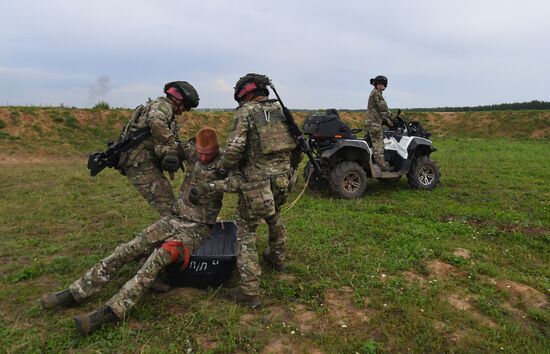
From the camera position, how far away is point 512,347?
122 inches

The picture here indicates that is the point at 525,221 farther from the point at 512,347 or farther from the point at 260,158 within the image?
the point at 260,158

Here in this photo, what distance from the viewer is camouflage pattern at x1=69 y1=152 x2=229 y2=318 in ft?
11.2

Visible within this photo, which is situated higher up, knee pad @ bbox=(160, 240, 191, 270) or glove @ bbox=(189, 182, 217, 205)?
glove @ bbox=(189, 182, 217, 205)

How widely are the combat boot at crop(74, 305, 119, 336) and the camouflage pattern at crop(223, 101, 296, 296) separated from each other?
1098 mm

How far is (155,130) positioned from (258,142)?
1110mm

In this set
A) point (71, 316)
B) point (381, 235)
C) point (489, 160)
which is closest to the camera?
point (71, 316)

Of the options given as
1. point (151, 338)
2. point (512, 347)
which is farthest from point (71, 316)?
point (512, 347)

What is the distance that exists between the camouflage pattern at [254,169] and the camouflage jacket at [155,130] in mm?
810

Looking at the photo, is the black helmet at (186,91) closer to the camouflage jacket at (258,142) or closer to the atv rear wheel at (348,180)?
the camouflage jacket at (258,142)

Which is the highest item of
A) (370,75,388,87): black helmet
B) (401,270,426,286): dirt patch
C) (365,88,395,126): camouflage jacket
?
(370,75,388,87): black helmet

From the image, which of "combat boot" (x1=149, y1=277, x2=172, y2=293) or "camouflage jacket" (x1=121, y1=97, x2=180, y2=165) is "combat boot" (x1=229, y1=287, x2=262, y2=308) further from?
"camouflage jacket" (x1=121, y1=97, x2=180, y2=165)

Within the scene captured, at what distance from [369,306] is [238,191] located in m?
1.53

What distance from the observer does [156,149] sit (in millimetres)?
4402

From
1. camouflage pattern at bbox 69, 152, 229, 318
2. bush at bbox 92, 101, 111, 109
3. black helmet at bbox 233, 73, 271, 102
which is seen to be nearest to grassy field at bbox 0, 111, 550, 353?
camouflage pattern at bbox 69, 152, 229, 318
